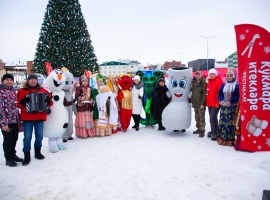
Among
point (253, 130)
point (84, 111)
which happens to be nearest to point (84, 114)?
point (84, 111)

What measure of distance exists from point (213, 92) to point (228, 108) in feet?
1.69

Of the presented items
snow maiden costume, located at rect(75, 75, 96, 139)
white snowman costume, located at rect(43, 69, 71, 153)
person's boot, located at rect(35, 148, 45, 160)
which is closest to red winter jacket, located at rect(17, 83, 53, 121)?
white snowman costume, located at rect(43, 69, 71, 153)

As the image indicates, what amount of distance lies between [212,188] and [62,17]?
1109 cm

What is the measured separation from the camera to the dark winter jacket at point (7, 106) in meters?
3.00

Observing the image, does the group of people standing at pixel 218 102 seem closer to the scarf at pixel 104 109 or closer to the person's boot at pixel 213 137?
the person's boot at pixel 213 137

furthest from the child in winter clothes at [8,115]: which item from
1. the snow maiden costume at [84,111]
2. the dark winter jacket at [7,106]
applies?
the snow maiden costume at [84,111]

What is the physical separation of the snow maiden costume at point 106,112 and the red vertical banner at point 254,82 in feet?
9.88

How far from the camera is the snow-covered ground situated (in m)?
A: 2.43

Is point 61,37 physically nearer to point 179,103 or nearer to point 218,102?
point 179,103

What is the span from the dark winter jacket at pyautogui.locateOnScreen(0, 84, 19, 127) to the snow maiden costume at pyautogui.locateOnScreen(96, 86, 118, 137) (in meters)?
1.89

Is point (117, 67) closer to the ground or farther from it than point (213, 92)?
farther from it

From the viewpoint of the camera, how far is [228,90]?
3957 millimetres

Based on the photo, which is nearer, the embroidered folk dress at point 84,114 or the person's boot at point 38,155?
the person's boot at point 38,155

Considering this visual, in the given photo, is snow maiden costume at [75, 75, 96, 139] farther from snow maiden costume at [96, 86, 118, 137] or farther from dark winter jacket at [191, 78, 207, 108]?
dark winter jacket at [191, 78, 207, 108]
